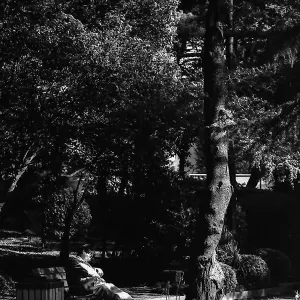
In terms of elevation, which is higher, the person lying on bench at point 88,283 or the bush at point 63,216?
the bush at point 63,216

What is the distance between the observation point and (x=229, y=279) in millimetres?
14383

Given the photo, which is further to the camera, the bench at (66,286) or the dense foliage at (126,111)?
the dense foliage at (126,111)

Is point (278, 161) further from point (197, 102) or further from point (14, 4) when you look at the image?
point (14, 4)

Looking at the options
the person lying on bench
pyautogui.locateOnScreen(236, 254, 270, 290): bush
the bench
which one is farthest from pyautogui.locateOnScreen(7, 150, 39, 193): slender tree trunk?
pyautogui.locateOnScreen(236, 254, 270, 290): bush

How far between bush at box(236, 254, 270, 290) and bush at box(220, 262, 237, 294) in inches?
26.7

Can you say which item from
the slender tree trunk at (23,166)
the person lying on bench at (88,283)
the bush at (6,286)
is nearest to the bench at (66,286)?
the person lying on bench at (88,283)

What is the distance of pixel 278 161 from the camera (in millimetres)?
16062

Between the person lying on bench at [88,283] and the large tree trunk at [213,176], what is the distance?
228 centimetres

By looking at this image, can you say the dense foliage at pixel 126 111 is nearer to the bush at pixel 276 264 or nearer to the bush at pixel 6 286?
the bush at pixel 276 264

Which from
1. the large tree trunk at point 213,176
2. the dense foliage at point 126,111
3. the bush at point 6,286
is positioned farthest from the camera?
the bush at point 6,286

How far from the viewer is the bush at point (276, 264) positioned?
16.4m

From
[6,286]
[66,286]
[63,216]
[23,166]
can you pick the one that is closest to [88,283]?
[66,286]

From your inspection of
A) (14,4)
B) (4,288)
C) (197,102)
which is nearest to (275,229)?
(197,102)

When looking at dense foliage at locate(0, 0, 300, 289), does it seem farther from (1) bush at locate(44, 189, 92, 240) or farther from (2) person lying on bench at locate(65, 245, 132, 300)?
(2) person lying on bench at locate(65, 245, 132, 300)
